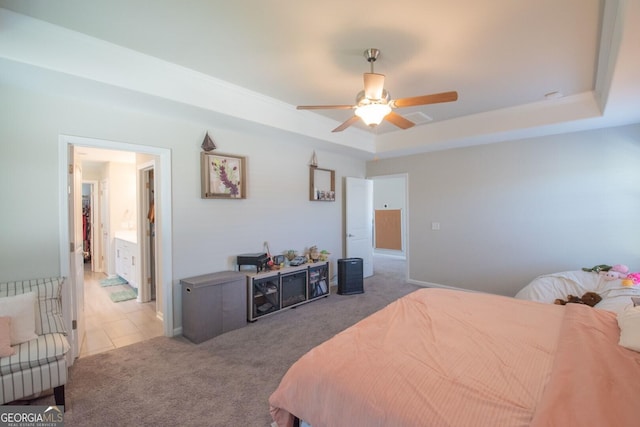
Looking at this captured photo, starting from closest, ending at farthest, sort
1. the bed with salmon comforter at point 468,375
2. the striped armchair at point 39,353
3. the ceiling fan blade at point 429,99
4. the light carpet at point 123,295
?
the bed with salmon comforter at point 468,375 < the striped armchair at point 39,353 < the ceiling fan blade at point 429,99 < the light carpet at point 123,295

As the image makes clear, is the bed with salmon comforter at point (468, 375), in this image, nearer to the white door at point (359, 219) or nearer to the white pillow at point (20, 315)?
the white pillow at point (20, 315)

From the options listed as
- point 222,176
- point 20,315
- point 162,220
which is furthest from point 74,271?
point 222,176

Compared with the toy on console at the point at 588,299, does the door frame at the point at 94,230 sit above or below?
above

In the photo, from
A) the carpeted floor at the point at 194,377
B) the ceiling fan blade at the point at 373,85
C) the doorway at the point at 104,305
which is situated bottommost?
the carpeted floor at the point at 194,377

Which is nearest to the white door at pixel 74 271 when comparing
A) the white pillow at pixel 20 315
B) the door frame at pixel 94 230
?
the white pillow at pixel 20 315

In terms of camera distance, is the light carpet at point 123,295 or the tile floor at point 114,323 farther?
the light carpet at point 123,295

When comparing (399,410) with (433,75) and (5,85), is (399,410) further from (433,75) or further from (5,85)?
(5,85)

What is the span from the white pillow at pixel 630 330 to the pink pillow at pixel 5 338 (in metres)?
3.53

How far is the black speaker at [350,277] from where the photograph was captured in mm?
4727

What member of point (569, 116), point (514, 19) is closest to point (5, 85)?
point (514, 19)

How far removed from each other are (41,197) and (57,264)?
60 centimetres

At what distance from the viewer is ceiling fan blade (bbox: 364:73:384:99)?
2.24m

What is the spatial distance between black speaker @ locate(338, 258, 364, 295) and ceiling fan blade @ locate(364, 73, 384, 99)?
9.75ft

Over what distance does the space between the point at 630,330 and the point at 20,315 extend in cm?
375
